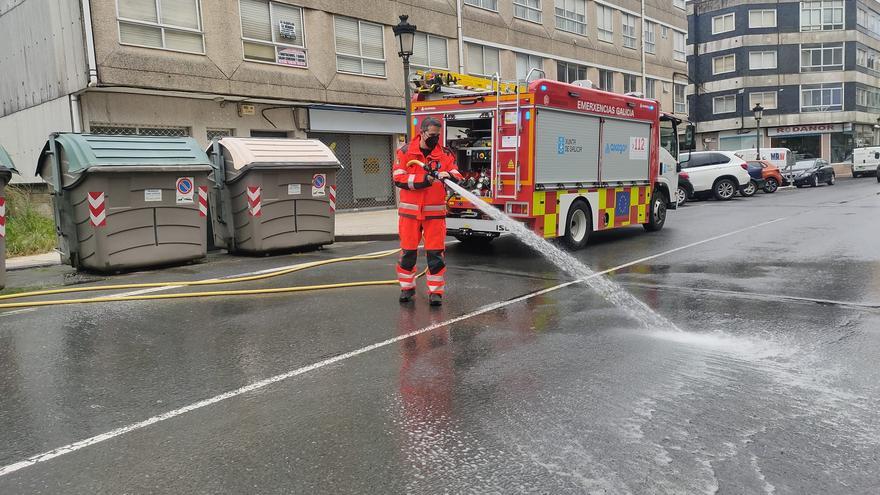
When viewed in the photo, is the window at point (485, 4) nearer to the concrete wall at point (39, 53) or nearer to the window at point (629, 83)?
the window at point (629, 83)

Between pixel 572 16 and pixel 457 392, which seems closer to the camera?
pixel 457 392

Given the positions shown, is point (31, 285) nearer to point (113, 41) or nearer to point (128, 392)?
point (128, 392)

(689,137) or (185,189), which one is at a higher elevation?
(689,137)

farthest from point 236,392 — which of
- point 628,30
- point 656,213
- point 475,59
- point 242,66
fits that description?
point 628,30

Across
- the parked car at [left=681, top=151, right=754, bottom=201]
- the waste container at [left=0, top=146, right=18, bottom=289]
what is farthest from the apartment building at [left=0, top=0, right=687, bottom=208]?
the parked car at [left=681, top=151, right=754, bottom=201]

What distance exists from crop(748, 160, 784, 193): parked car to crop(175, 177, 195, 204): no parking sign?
885 inches

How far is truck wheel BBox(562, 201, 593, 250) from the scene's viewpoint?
35.7 feet

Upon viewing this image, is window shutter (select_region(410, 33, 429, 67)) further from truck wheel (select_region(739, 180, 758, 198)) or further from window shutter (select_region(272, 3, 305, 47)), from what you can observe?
truck wheel (select_region(739, 180, 758, 198))

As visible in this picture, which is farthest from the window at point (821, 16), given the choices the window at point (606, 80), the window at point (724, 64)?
the window at point (606, 80)

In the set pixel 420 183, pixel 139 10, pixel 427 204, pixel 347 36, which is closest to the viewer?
pixel 420 183

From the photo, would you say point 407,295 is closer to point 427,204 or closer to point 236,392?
point 427,204

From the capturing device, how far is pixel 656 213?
13.7 m

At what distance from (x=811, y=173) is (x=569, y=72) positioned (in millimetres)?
12538

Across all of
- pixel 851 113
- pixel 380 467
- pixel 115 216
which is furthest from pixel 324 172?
pixel 851 113
